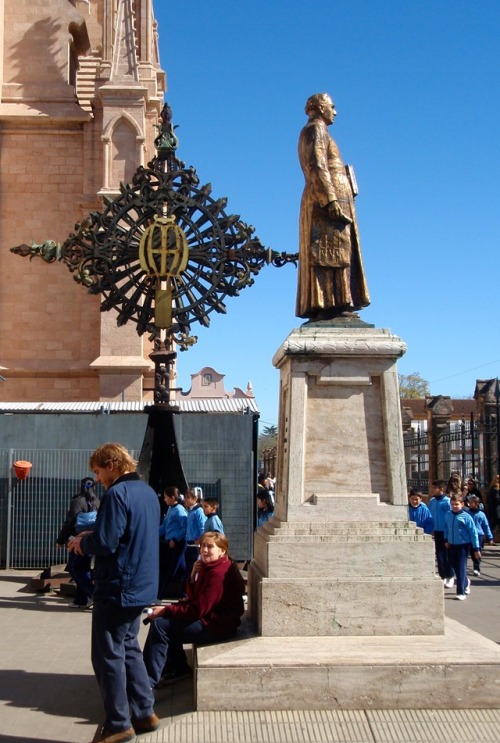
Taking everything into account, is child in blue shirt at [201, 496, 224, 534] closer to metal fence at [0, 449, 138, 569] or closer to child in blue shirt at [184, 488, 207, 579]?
child in blue shirt at [184, 488, 207, 579]

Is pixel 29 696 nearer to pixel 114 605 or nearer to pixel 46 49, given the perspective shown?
pixel 114 605

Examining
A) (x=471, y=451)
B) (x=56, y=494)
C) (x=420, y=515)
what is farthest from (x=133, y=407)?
(x=471, y=451)

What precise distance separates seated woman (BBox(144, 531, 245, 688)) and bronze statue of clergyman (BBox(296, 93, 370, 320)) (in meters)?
2.16

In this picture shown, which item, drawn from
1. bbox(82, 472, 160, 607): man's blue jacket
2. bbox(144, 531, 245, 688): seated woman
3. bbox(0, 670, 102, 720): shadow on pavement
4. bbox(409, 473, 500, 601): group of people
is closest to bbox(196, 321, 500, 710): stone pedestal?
bbox(144, 531, 245, 688): seated woman

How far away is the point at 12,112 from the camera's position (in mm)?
22016

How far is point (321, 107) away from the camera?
23.3ft

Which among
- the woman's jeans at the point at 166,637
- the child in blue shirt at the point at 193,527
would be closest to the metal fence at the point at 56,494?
the child in blue shirt at the point at 193,527

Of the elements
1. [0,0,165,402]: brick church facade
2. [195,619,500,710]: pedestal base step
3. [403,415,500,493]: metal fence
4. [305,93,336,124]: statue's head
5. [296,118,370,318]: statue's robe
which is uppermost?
[0,0,165,402]: brick church facade

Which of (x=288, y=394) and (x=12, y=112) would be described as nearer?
(x=288, y=394)

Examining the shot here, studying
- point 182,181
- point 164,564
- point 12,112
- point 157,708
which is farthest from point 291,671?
point 12,112

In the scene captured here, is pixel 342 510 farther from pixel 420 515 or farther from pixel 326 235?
pixel 420 515

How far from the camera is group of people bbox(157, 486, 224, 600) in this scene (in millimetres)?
11047

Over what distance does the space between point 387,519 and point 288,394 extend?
3.98 ft

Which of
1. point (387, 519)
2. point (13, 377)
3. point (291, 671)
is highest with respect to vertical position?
point (13, 377)
